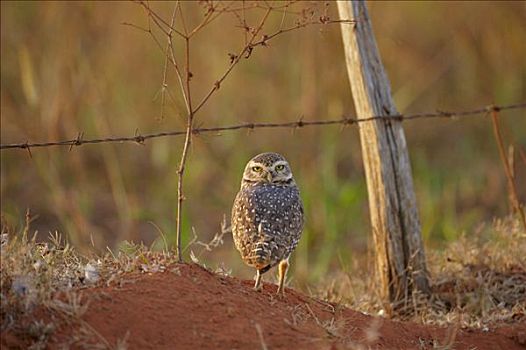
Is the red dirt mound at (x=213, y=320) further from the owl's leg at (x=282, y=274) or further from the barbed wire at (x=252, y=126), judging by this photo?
the barbed wire at (x=252, y=126)

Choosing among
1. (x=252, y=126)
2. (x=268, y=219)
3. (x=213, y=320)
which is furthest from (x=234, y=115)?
(x=213, y=320)

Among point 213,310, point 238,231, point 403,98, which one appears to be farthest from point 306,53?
point 213,310

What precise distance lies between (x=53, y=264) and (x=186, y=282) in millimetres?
745

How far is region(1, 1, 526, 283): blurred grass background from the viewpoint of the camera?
40.1ft

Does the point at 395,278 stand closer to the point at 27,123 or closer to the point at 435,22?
the point at 27,123

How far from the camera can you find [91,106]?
1312 centimetres

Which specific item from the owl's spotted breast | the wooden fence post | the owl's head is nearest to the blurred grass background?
the wooden fence post

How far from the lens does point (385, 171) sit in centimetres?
795

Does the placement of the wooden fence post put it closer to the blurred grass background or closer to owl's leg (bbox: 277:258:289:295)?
owl's leg (bbox: 277:258:289:295)

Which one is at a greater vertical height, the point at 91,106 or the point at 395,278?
the point at 91,106

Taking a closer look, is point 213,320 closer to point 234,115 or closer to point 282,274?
point 282,274

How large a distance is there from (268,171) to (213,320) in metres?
1.43

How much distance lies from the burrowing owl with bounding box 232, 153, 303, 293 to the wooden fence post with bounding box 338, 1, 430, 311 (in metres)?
1.38

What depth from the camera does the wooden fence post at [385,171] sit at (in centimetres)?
795
